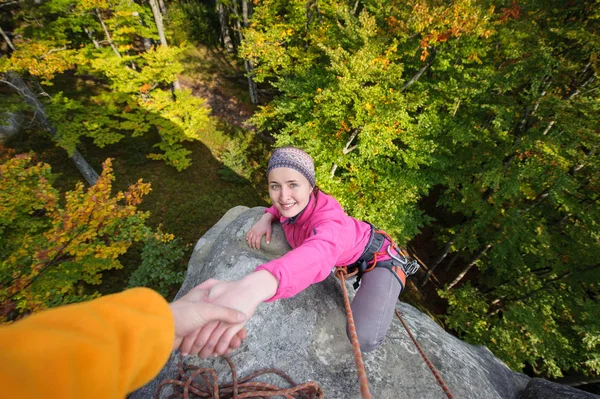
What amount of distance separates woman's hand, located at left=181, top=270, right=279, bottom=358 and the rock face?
1237mm

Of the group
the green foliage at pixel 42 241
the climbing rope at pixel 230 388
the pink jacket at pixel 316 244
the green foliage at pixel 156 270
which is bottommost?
the green foliage at pixel 156 270

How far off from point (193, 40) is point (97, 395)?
2418 centimetres

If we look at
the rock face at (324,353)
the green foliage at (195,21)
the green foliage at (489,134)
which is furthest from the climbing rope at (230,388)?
the green foliage at (195,21)

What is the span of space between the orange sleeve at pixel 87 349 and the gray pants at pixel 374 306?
2.28 m

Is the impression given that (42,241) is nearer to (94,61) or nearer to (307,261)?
(307,261)

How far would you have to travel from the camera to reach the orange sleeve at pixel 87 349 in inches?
23.5

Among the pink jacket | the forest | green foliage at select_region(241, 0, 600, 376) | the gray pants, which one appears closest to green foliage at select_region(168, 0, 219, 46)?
the forest

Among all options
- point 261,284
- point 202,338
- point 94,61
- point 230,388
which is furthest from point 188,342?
point 94,61

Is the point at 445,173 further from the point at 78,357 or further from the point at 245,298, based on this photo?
the point at 78,357

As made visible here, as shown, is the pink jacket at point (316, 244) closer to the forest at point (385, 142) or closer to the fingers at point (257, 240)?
the fingers at point (257, 240)

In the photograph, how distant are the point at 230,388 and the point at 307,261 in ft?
4.05

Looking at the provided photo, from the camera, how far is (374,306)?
2.78m

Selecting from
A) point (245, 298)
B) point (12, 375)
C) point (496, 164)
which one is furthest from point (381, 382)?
point (496, 164)

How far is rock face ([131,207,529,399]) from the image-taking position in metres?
2.41
